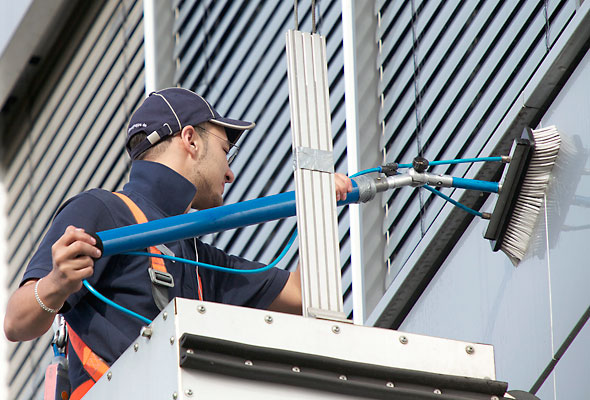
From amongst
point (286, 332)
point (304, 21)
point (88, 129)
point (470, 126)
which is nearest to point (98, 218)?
point (286, 332)

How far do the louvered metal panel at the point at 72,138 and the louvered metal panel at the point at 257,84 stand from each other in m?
0.70

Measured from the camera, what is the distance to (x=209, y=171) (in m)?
3.98

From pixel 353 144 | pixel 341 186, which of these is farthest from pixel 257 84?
pixel 341 186

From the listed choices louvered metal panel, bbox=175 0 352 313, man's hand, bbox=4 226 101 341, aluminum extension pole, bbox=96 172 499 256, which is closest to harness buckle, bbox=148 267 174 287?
aluminum extension pole, bbox=96 172 499 256

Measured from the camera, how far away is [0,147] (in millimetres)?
9250

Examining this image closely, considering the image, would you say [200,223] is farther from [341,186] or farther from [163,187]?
[163,187]

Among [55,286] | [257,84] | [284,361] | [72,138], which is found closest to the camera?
[284,361]

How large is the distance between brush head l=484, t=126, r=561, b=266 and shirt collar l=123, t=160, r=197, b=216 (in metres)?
1.03

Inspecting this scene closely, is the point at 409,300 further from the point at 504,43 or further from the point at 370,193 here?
the point at 370,193

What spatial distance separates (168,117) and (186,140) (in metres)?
0.10

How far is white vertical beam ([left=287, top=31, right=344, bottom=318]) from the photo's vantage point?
288cm

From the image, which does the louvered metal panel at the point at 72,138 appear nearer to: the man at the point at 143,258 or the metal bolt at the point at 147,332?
the man at the point at 143,258

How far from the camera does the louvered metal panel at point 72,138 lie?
795 centimetres

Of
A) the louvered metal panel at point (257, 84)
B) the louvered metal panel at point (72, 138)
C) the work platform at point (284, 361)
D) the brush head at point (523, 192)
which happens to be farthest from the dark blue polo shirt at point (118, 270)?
the louvered metal panel at point (72, 138)
